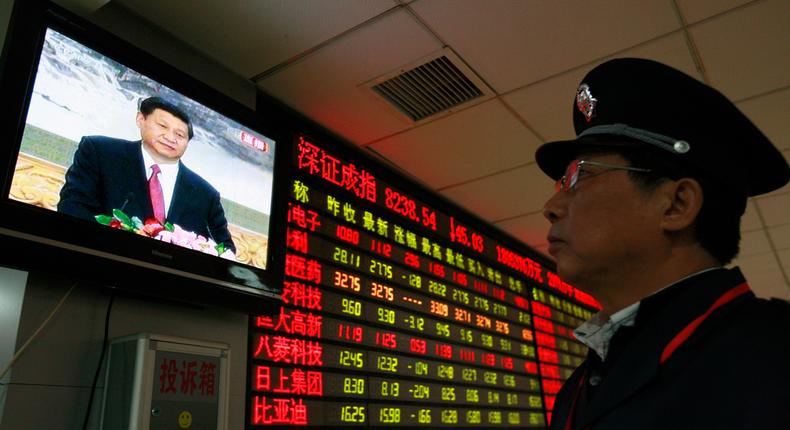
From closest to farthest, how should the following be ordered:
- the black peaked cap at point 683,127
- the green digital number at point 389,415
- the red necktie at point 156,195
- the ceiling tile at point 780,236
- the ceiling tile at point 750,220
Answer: the black peaked cap at point 683,127 → the red necktie at point 156,195 → the green digital number at point 389,415 → the ceiling tile at point 750,220 → the ceiling tile at point 780,236

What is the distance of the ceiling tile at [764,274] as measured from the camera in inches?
197

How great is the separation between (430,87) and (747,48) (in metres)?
1.34

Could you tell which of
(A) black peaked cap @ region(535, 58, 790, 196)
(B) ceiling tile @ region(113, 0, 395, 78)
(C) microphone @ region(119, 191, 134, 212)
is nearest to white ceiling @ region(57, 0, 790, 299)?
(B) ceiling tile @ region(113, 0, 395, 78)

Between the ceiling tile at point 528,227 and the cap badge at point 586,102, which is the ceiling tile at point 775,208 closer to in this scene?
the ceiling tile at point 528,227

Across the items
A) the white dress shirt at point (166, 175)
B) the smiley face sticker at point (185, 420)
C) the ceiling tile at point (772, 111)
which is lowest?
the smiley face sticker at point (185, 420)

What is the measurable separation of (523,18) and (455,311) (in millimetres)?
1731

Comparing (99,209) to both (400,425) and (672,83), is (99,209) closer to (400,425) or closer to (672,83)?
(672,83)

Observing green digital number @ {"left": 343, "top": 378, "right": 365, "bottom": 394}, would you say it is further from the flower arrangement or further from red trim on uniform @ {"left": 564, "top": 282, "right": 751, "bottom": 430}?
red trim on uniform @ {"left": 564, "top": 282, "right": 751, "bottom": 430}

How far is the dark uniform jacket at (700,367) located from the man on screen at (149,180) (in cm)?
138

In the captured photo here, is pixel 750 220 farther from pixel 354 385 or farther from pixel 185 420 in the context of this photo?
pixel 185 420

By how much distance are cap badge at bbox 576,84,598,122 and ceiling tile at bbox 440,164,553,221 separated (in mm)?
2234

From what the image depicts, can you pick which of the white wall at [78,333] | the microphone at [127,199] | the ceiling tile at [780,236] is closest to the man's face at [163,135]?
the microphone at [127,199]

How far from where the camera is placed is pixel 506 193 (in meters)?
3.61

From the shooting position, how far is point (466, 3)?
206cm
